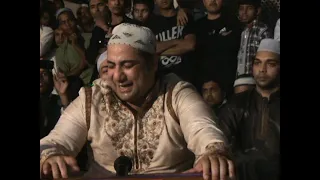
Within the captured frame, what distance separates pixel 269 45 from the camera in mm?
4938

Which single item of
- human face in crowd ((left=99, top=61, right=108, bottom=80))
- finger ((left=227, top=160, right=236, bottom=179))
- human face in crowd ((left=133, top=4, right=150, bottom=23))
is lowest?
finger ((left=227, top=160, right=236, bottom=179))

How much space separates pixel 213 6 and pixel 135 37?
22.1 inches

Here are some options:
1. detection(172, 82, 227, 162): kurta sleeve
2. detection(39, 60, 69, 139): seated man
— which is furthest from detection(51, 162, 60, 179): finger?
detection(172, 82, 227, 162): kurta sleeve

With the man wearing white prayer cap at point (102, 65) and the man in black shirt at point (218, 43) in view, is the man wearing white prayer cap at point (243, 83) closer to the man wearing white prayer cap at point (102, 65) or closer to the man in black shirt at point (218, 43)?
the man in black shirt at point (218, 43)

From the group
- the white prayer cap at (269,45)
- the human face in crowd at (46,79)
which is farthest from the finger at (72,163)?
the white prayer cap at (269,45)

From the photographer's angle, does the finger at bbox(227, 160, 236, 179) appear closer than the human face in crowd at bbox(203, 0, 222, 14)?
Yes

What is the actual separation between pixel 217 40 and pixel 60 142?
1.25 metres

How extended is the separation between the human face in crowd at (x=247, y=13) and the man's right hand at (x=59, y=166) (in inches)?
58.1

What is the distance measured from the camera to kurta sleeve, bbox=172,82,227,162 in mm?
4812

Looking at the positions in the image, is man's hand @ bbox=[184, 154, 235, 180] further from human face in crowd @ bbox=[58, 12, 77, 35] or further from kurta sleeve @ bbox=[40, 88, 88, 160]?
human face in crowd @ bbox=[58, 12, 77, 35]

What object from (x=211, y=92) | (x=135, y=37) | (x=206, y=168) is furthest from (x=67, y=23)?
(x=206, y=168)

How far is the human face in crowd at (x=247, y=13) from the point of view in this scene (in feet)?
16.2

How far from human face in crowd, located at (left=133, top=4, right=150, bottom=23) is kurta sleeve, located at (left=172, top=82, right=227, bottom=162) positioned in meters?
0.50
